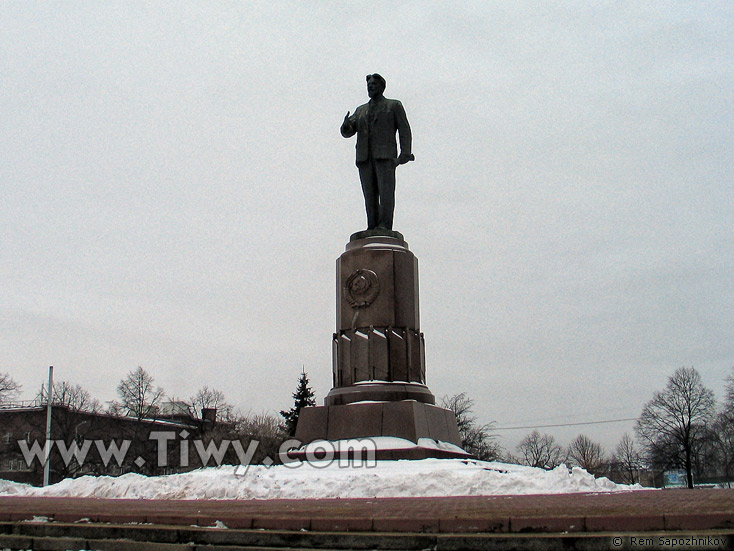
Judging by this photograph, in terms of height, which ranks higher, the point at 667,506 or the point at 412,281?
the point at 412,281

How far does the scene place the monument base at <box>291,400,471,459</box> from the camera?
547 inches

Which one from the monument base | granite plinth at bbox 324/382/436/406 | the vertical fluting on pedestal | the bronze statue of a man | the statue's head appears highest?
the statue's head

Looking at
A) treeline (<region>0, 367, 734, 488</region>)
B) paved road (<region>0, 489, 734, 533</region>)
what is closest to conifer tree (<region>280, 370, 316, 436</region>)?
treeline (<region>0, 367, 734, 488</region>)

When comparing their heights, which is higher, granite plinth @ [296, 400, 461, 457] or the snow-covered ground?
granite plinth @ [296, 400, 461, 457]

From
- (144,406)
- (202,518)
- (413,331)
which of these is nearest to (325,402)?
(413,331)

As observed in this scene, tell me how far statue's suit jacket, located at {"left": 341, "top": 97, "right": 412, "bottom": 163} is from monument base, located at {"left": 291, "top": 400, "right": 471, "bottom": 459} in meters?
5.91

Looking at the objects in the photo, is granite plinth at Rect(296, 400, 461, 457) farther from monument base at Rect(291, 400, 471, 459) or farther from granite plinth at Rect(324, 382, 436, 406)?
granite plinth at Rect(324, 382, 436, 406)

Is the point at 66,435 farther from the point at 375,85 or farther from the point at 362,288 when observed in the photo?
the point at 375,85

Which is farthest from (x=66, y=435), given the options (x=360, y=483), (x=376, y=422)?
(x=360, y=483)

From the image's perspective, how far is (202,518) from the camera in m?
7.08

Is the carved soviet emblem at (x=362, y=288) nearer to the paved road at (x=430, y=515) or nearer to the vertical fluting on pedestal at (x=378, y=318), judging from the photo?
the vertical fluting on pedestal at (x=378, y=318)

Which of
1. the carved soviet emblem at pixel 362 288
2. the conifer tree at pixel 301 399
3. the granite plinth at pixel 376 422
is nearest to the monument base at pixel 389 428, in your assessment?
the granite plinth at pixel 376 422

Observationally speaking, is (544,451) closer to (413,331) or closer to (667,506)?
(413,331)

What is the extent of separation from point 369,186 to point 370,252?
208 centimetres
